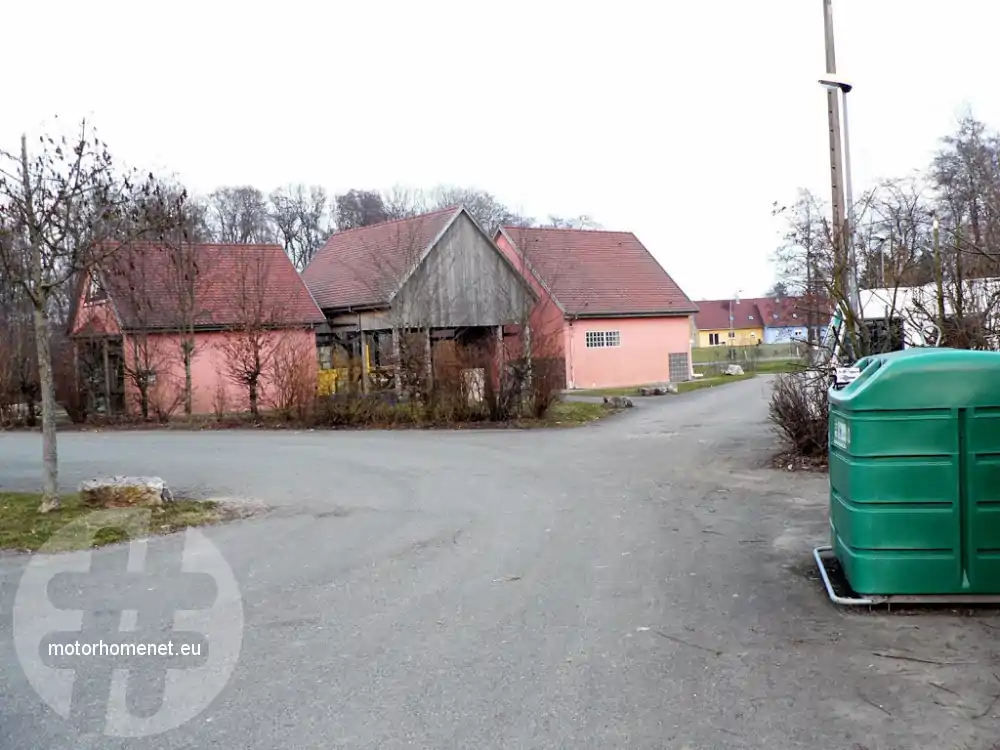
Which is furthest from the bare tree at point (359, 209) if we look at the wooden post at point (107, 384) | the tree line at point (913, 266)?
the tree line at point (913, 266)

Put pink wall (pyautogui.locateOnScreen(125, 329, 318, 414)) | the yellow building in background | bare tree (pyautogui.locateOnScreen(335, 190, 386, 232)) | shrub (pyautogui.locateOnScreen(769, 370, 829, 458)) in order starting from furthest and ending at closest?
the yellow building in background
bare tree (pyautogui.locateOnScreen(335, 190, 386, 232))
pink wall (pyautogui.locateOnScreen(125, 329, 318, 414))
shrub (pyautogui.locateOnScreen(769, 370, 829, 458))

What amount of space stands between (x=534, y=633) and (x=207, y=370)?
2782 cm

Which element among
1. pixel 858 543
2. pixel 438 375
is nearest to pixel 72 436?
pixel 438 375

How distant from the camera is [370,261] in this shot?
33281 millimetres

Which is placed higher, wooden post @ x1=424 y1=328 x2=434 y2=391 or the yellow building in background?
the yellow building in background

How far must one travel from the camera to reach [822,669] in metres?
5.15

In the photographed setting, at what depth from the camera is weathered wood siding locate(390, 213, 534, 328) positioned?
3017 centimetres

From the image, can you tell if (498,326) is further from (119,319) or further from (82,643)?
(82,643)

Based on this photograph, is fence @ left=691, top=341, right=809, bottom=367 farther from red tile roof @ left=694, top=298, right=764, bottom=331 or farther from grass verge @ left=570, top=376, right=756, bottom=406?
red tile roof @ left=694, top=298, right=764, bottom=331

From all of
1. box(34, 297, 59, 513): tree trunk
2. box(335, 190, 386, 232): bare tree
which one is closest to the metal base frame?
box(34, 297, 59, 513): tree trunk

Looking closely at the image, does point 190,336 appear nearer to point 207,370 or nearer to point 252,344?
point 207,370

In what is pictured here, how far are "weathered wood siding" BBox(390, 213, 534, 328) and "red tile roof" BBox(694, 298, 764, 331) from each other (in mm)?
76390

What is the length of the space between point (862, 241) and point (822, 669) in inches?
397

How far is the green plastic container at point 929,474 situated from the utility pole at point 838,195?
652 centimetres
